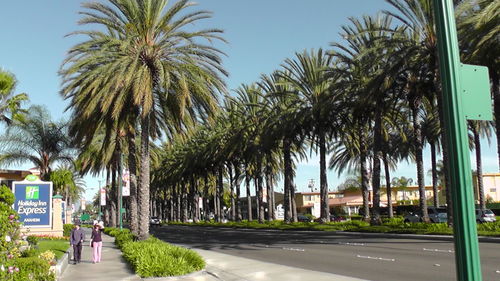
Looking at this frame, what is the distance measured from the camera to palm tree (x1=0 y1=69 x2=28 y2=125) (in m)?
25.0

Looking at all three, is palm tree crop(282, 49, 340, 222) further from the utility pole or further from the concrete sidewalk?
the utility pole

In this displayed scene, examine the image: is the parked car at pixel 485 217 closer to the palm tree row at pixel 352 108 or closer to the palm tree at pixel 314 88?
the palm tree row at pixel 352 108

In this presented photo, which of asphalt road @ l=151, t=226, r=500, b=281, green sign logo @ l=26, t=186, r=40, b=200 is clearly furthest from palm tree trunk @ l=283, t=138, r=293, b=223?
green sign logo @ l=26, t=186, r=40, b=200

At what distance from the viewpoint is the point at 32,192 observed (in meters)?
23.3

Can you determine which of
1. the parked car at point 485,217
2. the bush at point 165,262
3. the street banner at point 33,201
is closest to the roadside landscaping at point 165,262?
the bush at point 165,262

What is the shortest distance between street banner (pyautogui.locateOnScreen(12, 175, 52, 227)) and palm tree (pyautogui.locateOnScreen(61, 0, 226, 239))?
4726 millimetres

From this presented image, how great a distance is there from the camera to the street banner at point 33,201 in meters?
23.1

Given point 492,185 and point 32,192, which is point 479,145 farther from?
point 492,185

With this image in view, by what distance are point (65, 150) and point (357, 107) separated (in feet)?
79.6

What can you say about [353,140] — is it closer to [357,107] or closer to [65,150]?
[357,107]

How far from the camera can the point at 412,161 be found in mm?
57125

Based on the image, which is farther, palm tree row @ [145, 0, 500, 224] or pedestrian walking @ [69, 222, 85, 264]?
palm tree row @ [145, 0, 500, 224]

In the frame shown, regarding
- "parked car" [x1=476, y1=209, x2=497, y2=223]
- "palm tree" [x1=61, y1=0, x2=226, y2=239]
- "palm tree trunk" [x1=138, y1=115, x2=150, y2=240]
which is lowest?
"parked car" [x1=476, y1=209, x2=497, y2=223]

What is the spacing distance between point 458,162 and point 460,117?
0.33m
